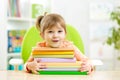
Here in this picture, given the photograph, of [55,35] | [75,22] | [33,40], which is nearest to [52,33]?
[55,35]

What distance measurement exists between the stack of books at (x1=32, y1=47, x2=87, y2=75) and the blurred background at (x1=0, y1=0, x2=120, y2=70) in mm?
1865

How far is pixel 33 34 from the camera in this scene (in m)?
2.24

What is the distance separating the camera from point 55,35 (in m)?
1.53

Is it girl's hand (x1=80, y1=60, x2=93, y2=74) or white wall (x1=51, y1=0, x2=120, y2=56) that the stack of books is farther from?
white wall (x1=51, y1=0, x2=120, y2=56)

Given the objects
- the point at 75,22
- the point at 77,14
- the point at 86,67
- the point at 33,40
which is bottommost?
the point at 86,67

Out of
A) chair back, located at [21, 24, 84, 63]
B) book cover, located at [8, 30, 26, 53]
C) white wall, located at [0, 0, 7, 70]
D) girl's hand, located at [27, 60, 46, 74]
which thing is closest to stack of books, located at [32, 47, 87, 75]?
girl's hand, located at [27, 60, 46, 74]

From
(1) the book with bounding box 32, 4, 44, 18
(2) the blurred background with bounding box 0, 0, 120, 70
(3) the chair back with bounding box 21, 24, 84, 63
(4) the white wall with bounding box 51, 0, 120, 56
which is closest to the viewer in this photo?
(3) the chair back with bounding box 21, 24, 84, 63

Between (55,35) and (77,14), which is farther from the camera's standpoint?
(77,14)

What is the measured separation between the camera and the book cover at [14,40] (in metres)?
3.60

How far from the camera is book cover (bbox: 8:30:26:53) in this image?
11.8 feet

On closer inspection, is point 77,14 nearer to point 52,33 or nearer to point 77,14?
point 77,14

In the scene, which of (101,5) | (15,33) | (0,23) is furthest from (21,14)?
(101,5)

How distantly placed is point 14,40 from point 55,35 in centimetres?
226

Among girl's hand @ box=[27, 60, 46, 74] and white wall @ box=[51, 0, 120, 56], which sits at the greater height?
white wall @ box=[51, 0, 120, 56]
